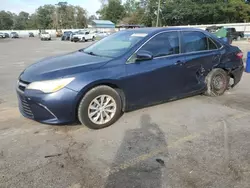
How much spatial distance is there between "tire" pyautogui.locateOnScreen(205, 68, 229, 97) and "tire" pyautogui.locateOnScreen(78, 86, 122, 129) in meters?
2.42

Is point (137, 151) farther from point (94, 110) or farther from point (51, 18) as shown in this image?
point (51, 18)

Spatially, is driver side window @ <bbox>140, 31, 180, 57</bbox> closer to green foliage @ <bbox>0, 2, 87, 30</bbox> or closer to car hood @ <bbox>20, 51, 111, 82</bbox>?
car hood @ <bbox>20, 51, 111, 82</bbox>

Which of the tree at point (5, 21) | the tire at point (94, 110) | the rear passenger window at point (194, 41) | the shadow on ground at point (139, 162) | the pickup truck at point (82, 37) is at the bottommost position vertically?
the shadow on ground at point (139, 162)

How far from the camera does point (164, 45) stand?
5016mm

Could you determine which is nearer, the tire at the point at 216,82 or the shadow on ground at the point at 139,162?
the shadow on ground at the point at 139,162

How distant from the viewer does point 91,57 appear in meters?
4.70

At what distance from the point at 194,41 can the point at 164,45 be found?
2.94 feet

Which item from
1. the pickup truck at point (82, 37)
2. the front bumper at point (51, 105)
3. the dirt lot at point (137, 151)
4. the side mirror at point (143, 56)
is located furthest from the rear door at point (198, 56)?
the pickup truck at point (82, 37)

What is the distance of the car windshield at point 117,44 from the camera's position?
4.72 m

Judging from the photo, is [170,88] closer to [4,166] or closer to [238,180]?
[238,180]

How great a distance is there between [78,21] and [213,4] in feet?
194

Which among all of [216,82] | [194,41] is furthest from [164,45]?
[216,82]

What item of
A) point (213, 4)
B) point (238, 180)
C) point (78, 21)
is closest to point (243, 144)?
point (238, 180)

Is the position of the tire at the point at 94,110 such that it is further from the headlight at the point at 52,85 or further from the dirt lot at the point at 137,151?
the headlight at the point at 52,85
